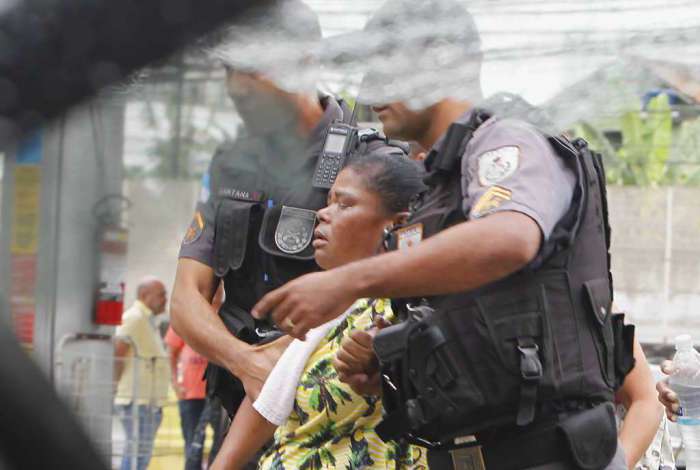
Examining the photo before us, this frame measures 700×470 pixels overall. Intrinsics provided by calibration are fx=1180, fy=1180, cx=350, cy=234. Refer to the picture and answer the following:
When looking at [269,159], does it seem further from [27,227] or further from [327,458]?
[327,458]

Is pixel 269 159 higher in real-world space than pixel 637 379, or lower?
higher

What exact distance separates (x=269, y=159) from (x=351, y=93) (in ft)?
1.08

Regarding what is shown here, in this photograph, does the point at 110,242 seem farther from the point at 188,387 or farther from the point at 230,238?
the point at 188,387

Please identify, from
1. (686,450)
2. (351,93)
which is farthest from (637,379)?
(351,93)

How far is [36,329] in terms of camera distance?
0.86 meters

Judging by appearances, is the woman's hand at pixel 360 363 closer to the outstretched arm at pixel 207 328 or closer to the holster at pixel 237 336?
the outstretched arm at pixel 207 328

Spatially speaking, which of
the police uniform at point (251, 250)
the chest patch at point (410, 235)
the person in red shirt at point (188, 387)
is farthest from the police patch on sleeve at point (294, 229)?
the person in red shirt at point (188, 387)

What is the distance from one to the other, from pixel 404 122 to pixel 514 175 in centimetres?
28

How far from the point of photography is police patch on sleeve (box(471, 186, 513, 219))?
2100mm

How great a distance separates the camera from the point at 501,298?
2.25m

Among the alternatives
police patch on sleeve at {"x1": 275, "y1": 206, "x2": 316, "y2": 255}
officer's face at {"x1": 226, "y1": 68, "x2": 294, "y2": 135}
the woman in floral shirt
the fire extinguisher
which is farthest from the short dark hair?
the fire extinguisher

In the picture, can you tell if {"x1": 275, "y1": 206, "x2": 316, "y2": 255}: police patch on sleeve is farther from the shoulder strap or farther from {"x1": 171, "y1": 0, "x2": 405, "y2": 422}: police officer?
the shoulder strap

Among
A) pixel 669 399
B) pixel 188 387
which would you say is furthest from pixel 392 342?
pixel 188 387

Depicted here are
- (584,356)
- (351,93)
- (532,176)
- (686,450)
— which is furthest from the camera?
(686,450)
